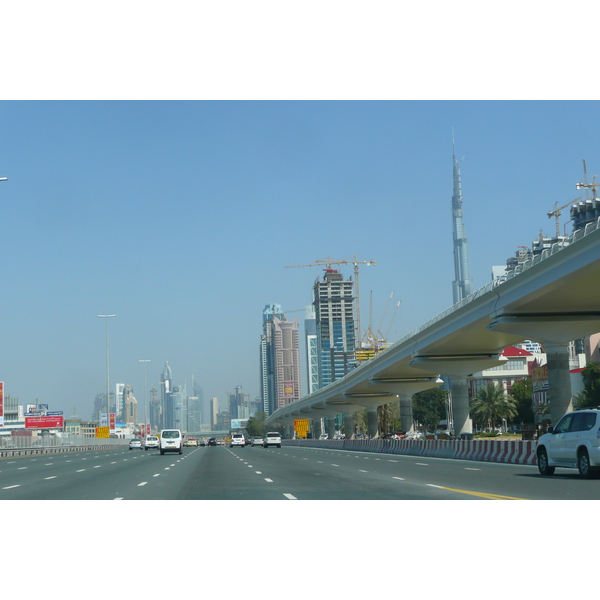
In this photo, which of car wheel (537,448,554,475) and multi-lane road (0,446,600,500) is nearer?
multi-lane road (0,446,600,500)

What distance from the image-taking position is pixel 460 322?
171 ft

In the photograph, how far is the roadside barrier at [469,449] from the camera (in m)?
33.8

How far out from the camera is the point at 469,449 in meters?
43.2

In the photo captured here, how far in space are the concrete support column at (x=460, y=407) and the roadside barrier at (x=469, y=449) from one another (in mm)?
5650

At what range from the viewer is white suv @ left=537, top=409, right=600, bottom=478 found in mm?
21047

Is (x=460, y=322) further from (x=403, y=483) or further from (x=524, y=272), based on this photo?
(x=403, y=483)

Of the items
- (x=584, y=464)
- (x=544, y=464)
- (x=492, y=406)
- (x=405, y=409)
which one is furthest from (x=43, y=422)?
(x=584, y=464)

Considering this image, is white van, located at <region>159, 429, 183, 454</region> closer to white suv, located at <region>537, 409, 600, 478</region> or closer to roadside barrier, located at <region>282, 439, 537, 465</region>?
roadside barrier, located at <region>282, 439, 537, 465</region>

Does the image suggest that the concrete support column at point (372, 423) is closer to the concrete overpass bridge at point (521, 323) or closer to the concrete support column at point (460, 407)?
the concrete overpass bridge at point (521, 323)

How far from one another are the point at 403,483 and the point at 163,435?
42.4 m

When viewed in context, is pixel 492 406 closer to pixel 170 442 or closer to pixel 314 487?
pixel 170 442

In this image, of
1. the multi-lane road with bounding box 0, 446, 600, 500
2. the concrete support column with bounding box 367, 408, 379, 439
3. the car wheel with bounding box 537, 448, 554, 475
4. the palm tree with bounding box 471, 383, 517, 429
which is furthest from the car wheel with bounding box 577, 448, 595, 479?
the palm tree with bounding box 471, 383, 517, 429

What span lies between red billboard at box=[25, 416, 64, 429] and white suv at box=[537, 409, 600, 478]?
99.1 meters

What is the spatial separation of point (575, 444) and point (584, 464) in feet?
2.02
